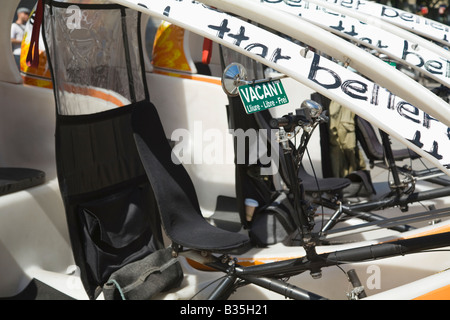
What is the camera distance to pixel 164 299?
314 cm

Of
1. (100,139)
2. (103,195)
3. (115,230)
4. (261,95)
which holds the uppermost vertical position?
(261,95)

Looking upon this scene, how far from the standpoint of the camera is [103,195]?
3312 millimetres

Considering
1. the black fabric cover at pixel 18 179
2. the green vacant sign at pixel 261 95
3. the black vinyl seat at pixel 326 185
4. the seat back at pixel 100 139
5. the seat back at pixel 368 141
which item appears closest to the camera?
the green vacant sign at pixel 261 95

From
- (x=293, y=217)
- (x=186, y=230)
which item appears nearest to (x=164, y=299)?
(x=186, y=230)

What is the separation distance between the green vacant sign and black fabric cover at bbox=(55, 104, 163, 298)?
3.95 ft

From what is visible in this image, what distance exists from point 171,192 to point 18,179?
1.04 meters

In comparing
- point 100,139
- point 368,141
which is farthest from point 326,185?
point 100,139

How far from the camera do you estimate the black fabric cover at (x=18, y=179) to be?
3439 mm

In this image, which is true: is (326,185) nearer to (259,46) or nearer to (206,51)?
(206,51)

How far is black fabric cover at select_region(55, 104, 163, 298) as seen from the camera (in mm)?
3163

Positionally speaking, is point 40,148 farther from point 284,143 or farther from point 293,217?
point 284,143

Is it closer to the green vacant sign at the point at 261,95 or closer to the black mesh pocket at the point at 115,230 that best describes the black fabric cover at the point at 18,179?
the black mesh pocket at the point at 115,230

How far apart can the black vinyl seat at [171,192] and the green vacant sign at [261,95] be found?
74 centimetres

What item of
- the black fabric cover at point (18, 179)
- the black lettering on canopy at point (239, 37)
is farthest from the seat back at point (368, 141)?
the black lettering on canopy at point (239, 37)
